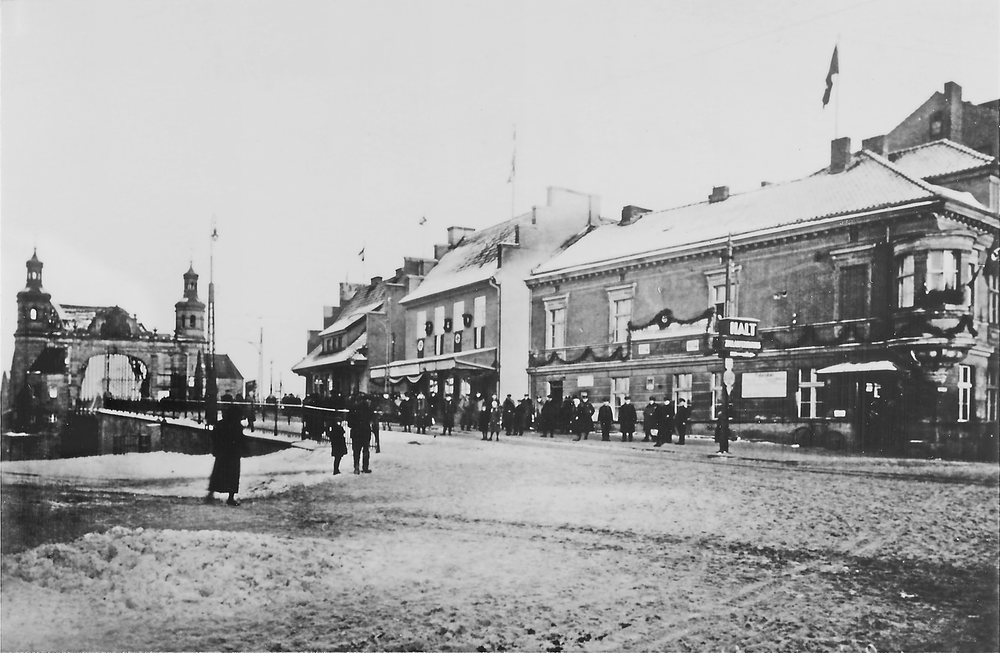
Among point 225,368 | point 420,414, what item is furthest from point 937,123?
point 225,368

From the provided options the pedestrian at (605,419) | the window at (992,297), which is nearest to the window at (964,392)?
the window at (992,297)

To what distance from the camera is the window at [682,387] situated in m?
3.48

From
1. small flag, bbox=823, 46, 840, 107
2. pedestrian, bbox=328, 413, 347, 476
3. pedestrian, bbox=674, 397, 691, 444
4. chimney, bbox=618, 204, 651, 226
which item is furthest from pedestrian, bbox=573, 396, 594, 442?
small flag, bbox=823, 46, 840, 107

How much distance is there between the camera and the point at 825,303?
3248 millimetres

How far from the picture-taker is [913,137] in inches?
138

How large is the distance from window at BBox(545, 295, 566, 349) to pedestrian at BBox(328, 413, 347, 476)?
3.37 feet

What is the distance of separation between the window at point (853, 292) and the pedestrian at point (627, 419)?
96 centimetres

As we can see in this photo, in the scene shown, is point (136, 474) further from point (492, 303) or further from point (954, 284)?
point (954, 284)

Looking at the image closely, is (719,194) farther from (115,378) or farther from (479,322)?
(115,378)

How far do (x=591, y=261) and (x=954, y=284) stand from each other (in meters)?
1.49

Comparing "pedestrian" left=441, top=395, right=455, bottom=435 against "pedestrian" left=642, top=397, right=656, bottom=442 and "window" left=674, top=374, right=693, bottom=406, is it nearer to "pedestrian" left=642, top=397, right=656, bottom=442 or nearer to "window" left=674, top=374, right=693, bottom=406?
"pedestrian" left=642, top=397, right=656, bottom=442

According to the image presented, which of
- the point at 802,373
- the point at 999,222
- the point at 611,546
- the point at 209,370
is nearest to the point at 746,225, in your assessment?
the point at 802,373

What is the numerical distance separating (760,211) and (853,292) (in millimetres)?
538

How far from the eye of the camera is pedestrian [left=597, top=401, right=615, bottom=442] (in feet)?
11.9
